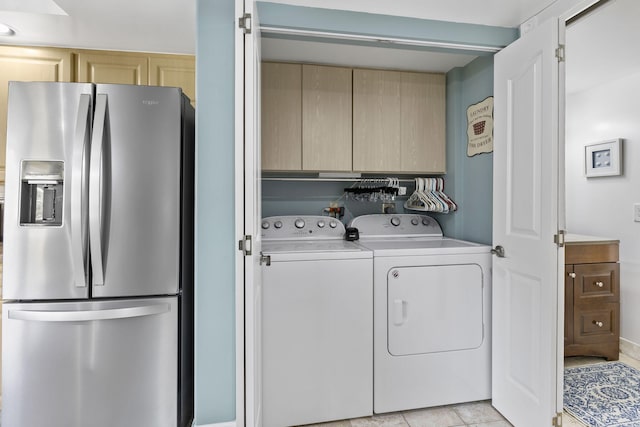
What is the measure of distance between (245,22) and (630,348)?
350 cm

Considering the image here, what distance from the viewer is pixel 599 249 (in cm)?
251

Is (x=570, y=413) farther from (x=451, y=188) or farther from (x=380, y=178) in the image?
(x=380, y=178)

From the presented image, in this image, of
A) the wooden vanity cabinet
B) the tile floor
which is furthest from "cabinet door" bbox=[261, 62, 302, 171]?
the wooden vanity cabinet

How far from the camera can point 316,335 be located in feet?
6.15

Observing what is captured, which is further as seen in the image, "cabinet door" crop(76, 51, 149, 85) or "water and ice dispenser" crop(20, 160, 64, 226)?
"cabinet door" crop(76, 51, 149, 85)

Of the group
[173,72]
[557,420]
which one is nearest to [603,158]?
[557,420]

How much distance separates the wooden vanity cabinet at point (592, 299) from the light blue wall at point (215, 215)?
2.42 m

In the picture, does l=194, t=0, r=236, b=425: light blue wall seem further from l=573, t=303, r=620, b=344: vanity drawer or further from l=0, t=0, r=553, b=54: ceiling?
l=573, t=303, r=620, b=344: vanity drawer

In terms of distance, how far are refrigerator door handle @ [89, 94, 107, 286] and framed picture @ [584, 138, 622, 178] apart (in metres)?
3.49

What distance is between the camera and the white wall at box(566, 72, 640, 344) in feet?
8.37

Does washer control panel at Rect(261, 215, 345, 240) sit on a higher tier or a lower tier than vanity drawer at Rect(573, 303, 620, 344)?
higher

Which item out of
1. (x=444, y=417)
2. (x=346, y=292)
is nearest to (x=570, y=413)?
(x=444, y=417)

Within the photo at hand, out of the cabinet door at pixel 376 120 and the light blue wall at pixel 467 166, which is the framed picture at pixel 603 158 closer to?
the light blue wall at pixel 467 166

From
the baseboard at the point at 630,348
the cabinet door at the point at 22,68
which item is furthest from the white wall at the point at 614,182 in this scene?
the cabinet door at the point at 22,68
